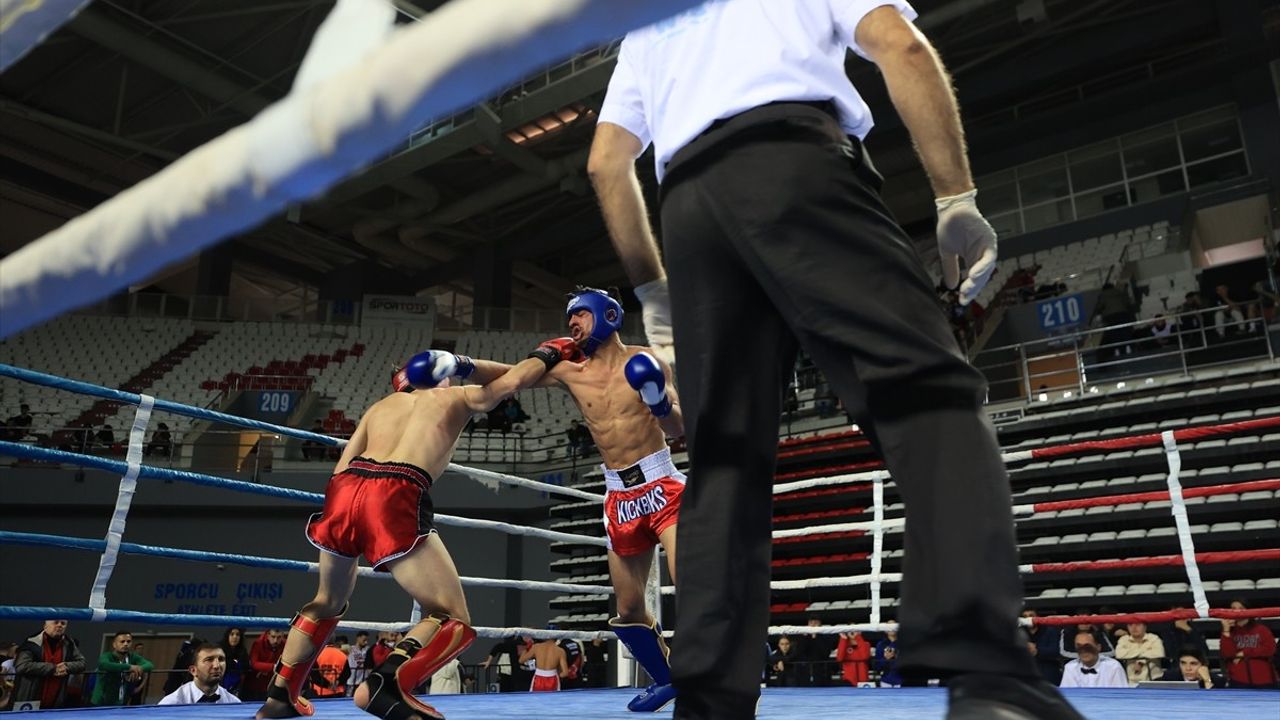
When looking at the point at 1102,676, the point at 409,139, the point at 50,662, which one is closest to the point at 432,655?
the point at 1102,676

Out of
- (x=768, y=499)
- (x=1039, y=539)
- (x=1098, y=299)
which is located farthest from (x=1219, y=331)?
(x=768, y=499)

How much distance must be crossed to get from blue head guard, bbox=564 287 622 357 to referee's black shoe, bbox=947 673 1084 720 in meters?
2.42

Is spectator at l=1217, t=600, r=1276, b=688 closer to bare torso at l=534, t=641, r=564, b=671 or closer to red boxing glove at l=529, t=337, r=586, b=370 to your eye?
bare torso at l=534, t=641, r=564, b=671

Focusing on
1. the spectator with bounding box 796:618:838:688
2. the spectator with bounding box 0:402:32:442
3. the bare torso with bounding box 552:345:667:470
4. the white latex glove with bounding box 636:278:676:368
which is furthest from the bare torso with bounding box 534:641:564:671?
the spectator with bounding box 0:402:32:442

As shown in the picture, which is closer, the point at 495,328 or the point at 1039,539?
the point at 1039,539

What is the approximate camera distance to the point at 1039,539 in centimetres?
827

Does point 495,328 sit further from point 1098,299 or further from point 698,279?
point 698,279

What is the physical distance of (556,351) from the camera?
2873 millimetres

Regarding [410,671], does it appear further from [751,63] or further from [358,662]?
[358,662]

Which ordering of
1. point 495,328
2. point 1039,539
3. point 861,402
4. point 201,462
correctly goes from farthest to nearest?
point 495,328 < point 201,462 < point 1039,539 < point 861,402

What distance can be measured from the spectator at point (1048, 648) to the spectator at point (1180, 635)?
2.56ft

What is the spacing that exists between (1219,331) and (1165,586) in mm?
3816

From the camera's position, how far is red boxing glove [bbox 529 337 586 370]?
9.15 feet

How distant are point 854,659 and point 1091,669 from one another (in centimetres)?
194
